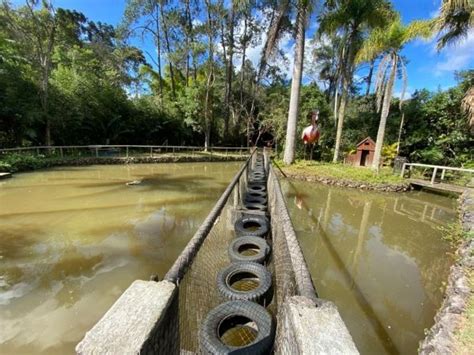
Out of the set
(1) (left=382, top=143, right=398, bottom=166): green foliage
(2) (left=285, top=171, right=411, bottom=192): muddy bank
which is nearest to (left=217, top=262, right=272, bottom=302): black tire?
(2) (left=285, top=171, right=411, bottom=192): muddy bank

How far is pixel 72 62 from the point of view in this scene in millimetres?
14594

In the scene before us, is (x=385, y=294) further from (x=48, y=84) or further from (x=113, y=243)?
(x=48, y=84)

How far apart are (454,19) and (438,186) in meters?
5.98

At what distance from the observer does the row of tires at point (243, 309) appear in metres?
1.68

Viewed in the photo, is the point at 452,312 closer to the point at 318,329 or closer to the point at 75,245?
the point at 318,329

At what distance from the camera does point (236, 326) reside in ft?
6.59

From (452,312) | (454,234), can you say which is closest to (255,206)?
(452,312)

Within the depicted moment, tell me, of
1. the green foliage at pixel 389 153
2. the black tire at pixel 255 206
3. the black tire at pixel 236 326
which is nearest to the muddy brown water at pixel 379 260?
the black tire at pixel 255 206

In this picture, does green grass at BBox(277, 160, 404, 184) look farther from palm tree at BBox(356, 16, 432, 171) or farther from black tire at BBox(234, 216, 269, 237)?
black tire at BBox(234, 216, 269, 237)

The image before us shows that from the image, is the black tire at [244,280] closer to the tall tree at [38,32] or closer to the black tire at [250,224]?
the black tire at [250,224]

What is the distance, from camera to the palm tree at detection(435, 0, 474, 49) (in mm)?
8211

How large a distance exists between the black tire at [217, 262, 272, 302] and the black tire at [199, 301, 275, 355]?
0.80 feet

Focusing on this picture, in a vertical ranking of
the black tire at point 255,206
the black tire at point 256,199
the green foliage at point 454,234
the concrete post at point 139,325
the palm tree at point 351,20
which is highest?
the palm tree at point 351,20

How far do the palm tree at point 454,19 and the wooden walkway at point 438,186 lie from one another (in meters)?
5.44
